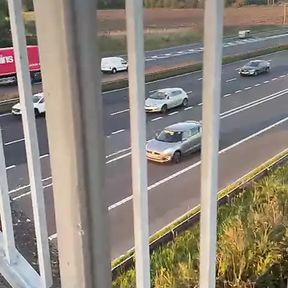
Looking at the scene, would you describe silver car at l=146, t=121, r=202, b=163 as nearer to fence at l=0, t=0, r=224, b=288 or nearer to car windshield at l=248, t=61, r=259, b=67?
car windshield at l=248, t=61, r=259, b=67

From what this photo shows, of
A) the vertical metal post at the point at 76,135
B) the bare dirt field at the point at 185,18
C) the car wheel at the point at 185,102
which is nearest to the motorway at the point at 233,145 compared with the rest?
the car wheel at the point at 185,102

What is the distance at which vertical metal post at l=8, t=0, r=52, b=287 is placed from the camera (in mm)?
624

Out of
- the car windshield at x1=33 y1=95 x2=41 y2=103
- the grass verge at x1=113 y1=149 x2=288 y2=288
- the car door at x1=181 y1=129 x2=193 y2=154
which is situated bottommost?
the grass verge at x1=113 y1=149 x2=288 y2=288

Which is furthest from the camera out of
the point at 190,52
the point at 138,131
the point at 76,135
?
the point at 190,52

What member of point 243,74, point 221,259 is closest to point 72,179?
point 221,259

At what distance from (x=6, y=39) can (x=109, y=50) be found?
0.34 meters

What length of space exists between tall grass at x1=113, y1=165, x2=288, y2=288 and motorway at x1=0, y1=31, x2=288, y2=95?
1.72ft

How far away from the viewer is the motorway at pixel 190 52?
66 cm

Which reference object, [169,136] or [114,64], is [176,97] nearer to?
[169,136]

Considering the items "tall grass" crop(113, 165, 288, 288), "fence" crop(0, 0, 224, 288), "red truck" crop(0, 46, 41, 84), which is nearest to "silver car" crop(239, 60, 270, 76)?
"tall grass" crop(113, 165, 288, 288)

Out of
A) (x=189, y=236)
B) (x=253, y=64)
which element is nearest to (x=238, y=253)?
(x=189, y=236)

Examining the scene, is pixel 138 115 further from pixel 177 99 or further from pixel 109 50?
pixel 177 99

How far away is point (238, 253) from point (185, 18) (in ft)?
2.72

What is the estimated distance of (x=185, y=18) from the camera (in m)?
0.72
